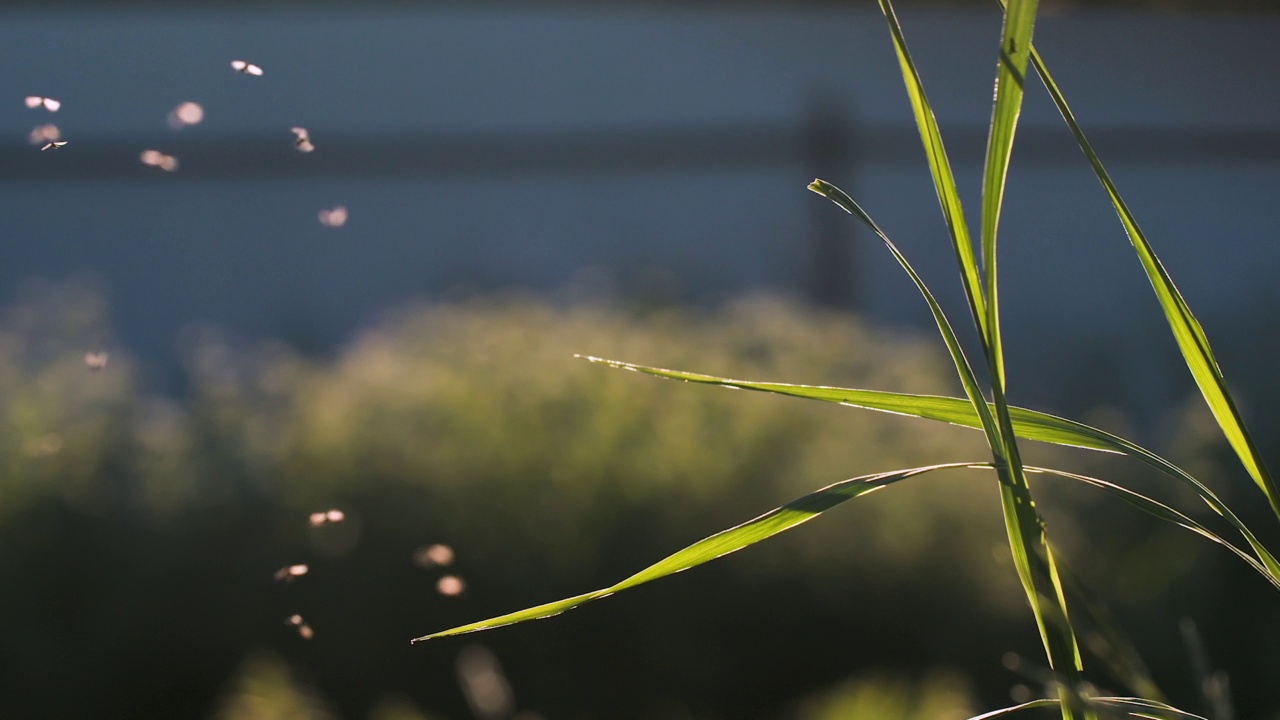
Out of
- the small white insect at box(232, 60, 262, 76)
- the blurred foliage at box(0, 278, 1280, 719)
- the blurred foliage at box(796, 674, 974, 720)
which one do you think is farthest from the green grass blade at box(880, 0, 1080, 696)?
the blurred foliage at box(0, 278, 1280, 719)

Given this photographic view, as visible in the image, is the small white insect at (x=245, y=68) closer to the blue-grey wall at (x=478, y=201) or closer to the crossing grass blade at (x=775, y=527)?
the crossing grass blade at (x=775, y=527)

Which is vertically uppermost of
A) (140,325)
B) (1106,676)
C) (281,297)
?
(1106,676)

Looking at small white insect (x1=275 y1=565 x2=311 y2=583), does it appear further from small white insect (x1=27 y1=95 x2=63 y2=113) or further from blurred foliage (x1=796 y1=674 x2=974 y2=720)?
blurred foliage (x1=796 y1=674 x2=974 y2=720)

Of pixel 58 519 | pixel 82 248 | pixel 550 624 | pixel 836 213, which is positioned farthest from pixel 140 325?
pixel 550 624

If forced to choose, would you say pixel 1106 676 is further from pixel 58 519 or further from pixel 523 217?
pixel 523 217

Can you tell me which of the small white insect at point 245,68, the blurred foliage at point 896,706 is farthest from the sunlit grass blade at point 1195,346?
the blurred foliage at point 896,706

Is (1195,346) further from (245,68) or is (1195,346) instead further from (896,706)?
(896,706)

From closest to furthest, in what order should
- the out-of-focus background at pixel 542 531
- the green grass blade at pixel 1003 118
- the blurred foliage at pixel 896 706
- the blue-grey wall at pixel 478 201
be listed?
the green grass blade at pixel 1003 118, the blurred foliage at pixel 896 706, the out-of-focus background at pixel 542 531, the blue-grey wall at pixel 478 201
